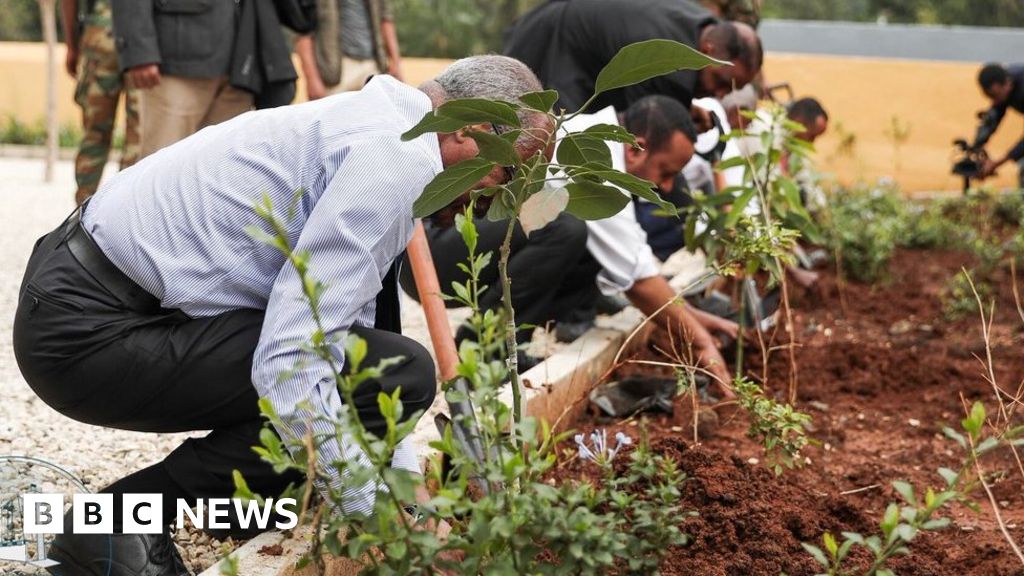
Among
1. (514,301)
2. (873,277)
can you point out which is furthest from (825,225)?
(514,301)

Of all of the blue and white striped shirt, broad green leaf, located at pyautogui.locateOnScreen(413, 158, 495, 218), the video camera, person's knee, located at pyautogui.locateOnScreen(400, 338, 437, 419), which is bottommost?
the video camera

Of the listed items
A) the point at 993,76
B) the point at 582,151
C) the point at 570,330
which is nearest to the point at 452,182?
the point at 582,151

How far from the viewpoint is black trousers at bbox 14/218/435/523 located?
2.50m

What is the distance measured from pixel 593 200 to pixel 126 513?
1.19 metres

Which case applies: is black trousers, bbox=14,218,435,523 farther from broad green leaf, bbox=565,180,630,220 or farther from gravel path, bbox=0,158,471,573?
broad green leaf, bbox=565,180,630,220

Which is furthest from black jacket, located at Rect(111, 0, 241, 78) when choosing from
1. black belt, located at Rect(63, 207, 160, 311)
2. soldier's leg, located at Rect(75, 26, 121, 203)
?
black belt, located at Rect(63, 207, 160, 311)

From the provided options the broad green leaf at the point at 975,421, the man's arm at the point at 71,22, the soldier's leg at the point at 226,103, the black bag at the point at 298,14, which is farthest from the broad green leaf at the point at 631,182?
the man's arm at the point at 71,22

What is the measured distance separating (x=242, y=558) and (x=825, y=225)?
4.81 metres

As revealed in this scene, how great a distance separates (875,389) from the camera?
445 centimetres

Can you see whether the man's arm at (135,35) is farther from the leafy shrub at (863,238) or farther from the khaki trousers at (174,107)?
the leafy shrub at (863,238)

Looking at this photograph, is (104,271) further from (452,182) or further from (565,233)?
(565,233)

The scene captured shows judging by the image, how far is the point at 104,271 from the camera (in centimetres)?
253

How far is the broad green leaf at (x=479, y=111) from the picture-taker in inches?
79.0

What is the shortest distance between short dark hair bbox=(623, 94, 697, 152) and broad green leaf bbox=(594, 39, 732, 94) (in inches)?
80.0
